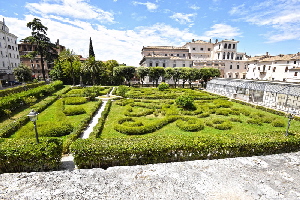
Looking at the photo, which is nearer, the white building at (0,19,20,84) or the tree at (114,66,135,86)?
the tree at (114,66,135,86)

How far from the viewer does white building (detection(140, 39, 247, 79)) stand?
2363 inches

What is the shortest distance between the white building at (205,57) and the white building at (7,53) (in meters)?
43.9

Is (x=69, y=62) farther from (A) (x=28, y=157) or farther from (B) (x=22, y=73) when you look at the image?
(A) (x=28, y=157)

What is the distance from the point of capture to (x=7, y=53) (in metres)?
51.0

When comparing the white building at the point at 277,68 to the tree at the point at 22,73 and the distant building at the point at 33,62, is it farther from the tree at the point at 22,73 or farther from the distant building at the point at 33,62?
the distant building at the point at 33,62

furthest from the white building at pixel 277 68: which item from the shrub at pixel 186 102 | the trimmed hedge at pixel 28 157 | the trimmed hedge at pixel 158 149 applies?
the trimmed hedge at pixel 28 157

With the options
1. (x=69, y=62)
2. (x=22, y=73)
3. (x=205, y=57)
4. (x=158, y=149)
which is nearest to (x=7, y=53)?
(x=22, y=73)

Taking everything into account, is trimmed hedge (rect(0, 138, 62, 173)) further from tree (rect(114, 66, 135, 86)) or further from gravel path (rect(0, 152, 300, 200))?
tree (rect(114, 66, 135, 86))

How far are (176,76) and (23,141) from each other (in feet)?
142

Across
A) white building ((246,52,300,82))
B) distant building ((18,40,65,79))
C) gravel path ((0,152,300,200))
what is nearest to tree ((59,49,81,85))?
distant building ((18,40,65,79))

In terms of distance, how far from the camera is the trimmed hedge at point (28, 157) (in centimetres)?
777

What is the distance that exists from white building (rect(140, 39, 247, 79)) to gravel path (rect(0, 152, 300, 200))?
5170 centimetres

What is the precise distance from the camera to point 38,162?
7.97m

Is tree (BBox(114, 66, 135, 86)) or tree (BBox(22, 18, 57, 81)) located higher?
tree (BBox(22, 18, 57, 81))
